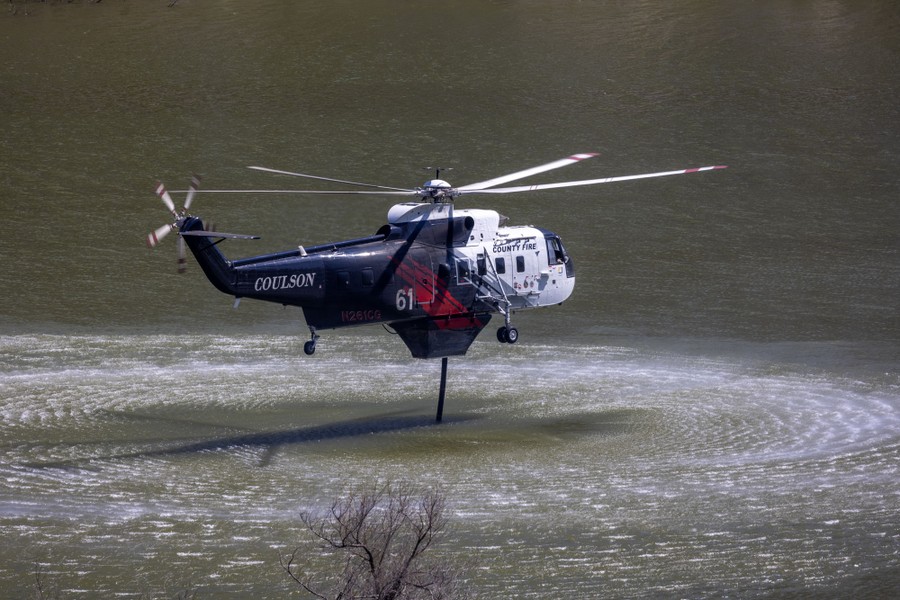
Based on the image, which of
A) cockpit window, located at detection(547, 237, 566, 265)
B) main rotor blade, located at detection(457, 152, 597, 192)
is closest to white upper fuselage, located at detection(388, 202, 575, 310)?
cockpit window, located at detection(547, 237, 566, 265)

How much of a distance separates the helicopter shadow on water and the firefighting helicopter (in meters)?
0.78

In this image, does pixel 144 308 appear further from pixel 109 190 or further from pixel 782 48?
pixel 782 48

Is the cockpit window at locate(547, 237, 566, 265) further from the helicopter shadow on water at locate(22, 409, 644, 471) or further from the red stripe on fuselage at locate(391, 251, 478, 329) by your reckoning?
the helicopter shadow on water at locate(22, 409, 644, 471)

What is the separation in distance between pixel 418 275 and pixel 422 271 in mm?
93

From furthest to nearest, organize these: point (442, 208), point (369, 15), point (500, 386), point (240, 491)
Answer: point (369, 15) < point (500, 386) < point (442, 208) < point (240, 491)

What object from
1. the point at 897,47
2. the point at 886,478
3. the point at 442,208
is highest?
the point at 897,47

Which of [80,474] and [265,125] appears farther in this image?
[265,125]

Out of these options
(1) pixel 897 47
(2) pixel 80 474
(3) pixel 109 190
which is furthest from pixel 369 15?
(2) pixel 80 474

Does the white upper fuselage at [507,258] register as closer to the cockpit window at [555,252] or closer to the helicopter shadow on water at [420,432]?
the cockpit window at [555,252]

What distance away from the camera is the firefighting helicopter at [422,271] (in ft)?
65.2

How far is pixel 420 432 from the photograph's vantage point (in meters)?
22.2

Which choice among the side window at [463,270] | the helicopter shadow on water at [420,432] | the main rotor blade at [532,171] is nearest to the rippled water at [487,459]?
the helicopter shadow on water at [420,432]

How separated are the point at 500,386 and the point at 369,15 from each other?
1051 inches

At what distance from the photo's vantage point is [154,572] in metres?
15.6
